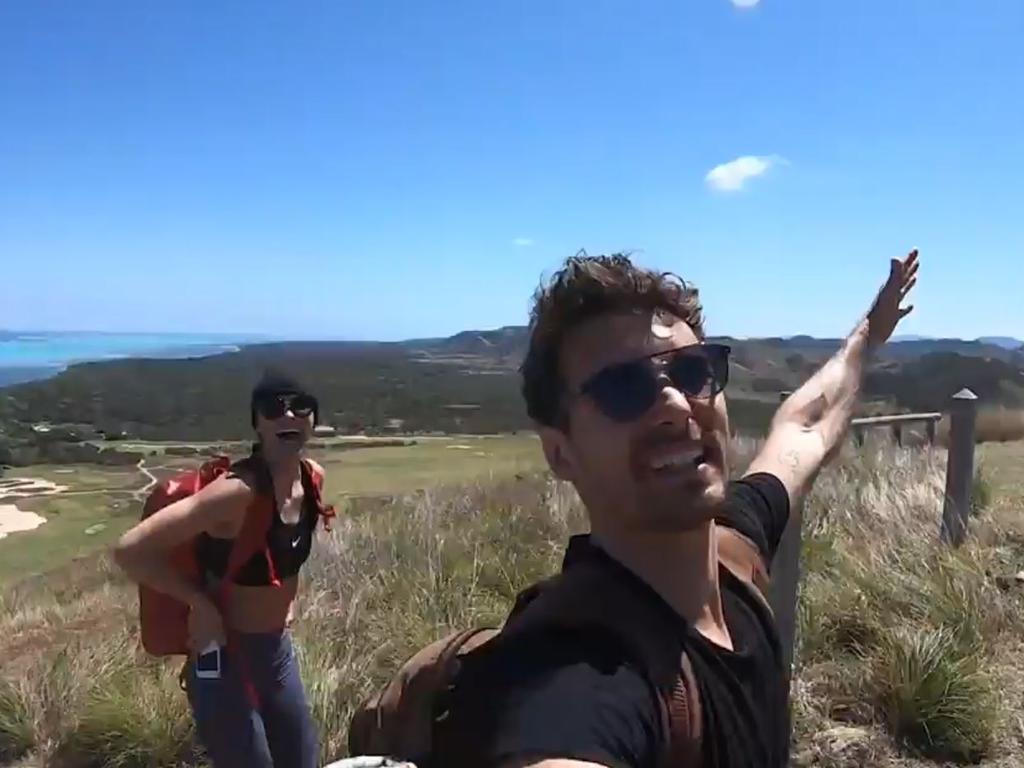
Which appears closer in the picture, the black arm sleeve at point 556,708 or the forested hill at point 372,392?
the black arm sleeve at point 556,708

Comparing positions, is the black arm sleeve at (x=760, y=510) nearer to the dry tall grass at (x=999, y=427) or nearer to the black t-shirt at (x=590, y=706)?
the black t-shirt at (x=590, y=706)

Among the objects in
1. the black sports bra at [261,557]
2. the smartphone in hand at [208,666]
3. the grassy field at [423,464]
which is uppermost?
the black sports bra at [261,557]

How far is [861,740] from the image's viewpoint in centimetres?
420

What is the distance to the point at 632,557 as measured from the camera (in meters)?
1.84

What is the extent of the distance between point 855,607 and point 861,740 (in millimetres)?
1202

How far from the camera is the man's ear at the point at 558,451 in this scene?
77.4 inches

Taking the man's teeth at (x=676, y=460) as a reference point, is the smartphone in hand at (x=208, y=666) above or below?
below

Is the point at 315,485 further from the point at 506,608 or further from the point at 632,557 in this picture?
the point at 632,557

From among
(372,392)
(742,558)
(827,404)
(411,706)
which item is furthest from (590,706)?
(372,392)

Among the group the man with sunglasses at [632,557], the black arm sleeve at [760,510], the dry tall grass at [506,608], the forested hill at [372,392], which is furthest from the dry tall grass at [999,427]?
the man with sunglasses at [632,557]

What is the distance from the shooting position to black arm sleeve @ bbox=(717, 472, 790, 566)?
2477 mm

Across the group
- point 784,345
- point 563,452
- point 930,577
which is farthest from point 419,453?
point 563,452

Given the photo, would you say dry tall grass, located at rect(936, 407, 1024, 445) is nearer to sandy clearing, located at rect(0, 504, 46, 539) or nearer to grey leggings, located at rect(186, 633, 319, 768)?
grey leggings, located at rect(186, 633, 319, 768)

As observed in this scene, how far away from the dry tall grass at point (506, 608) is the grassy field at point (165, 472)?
17.2 feet
